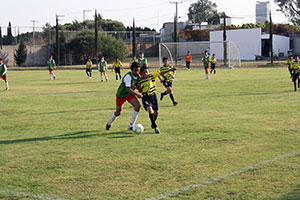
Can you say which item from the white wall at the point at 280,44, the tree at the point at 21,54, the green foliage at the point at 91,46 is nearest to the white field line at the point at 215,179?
the tree at the point at 21,54

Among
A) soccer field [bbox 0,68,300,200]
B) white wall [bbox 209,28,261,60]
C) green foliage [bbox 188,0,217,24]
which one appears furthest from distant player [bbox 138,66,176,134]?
green foliage [bbox 188,0,217,24]

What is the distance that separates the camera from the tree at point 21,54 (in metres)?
63.0

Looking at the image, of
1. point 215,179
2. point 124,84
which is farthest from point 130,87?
point 215,179

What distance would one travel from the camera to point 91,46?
2685 inches

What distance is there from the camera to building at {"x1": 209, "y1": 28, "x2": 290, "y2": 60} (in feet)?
214

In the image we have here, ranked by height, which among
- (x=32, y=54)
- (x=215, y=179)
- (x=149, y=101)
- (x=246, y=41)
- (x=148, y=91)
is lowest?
(x=215, y=179)

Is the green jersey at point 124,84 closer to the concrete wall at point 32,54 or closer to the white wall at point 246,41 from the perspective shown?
the white wall at point 246,41

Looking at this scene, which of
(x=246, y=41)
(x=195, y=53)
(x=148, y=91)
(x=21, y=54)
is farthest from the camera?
(x=246, y=41)

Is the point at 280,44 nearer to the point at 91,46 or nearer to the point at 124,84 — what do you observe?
the point at 91,46

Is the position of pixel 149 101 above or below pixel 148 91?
below

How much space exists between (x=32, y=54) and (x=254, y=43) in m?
33.7

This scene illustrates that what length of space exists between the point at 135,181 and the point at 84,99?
12.8 meters

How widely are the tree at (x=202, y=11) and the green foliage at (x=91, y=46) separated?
66.9m

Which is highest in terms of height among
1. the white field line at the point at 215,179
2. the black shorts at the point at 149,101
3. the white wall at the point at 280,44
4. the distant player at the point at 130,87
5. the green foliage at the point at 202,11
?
the green foliage at the point at 202,11
